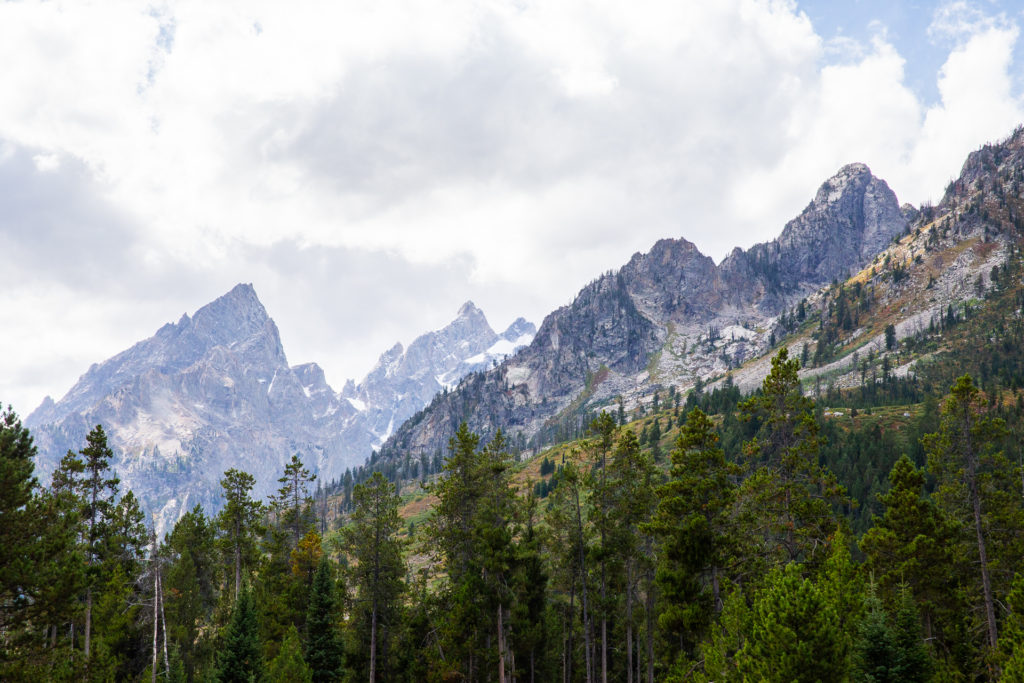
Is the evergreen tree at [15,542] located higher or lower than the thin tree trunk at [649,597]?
higher

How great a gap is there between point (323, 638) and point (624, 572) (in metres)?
24.2

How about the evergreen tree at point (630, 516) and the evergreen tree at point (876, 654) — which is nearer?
the evergreen tree at point (876, 654)

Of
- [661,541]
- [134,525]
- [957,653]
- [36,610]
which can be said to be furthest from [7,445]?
[957,653]

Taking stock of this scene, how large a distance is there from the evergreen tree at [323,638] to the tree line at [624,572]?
15cm

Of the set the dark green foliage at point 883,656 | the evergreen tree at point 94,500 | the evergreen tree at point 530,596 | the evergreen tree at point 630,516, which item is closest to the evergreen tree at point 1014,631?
the dark green foliage at point 883,656

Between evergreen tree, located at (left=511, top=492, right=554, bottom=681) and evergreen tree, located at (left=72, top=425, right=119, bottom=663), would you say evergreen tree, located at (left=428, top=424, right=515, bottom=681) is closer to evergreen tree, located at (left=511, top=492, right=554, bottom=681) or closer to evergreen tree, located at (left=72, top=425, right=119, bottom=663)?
evergreen tree, located at (left=511, top=492, right=554, bottom=681)

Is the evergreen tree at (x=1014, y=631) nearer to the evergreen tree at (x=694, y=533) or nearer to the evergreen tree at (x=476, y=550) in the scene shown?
the evergreen tree at (x=694, y=533)

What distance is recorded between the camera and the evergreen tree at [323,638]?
46281 millimetres

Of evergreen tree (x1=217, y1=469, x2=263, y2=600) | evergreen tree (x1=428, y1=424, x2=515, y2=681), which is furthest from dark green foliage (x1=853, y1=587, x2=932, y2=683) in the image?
evergreen tree (x1=217, y1=469, x2=263, y2=600)

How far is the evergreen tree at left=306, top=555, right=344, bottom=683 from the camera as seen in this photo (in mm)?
46281

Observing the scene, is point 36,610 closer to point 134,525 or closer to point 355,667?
point 134,525

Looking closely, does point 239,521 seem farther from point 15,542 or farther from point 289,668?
point 15,542

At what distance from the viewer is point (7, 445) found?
26.6 meters

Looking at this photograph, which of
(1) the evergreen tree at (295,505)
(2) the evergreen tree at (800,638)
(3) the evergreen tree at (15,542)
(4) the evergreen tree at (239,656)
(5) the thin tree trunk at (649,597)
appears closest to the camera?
(2) the evergreen tree at (800,638)
